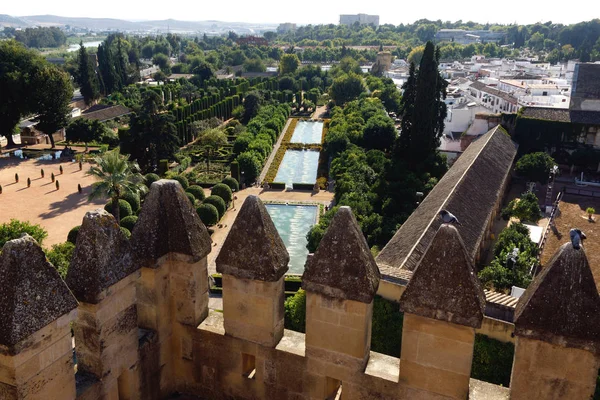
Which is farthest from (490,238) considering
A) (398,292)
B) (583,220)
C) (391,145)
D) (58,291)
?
(58,291)

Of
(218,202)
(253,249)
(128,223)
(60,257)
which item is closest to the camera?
(253,249)

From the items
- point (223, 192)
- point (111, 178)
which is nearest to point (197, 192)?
point (223, 192)

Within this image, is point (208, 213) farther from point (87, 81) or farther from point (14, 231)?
point (87, 81)

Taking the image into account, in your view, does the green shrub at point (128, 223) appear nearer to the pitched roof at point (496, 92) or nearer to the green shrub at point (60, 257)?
the green shrub at point (60, 257)

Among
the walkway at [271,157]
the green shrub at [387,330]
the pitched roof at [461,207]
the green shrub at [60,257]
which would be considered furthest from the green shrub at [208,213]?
the green shrub at [387,330]

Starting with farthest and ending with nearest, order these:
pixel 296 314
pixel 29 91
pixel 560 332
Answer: pixel 29 91 → pixel 296 314 → pixel 560 332

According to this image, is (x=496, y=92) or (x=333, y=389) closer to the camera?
(x=333, y=389)

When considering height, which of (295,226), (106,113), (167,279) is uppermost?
(167,279)
